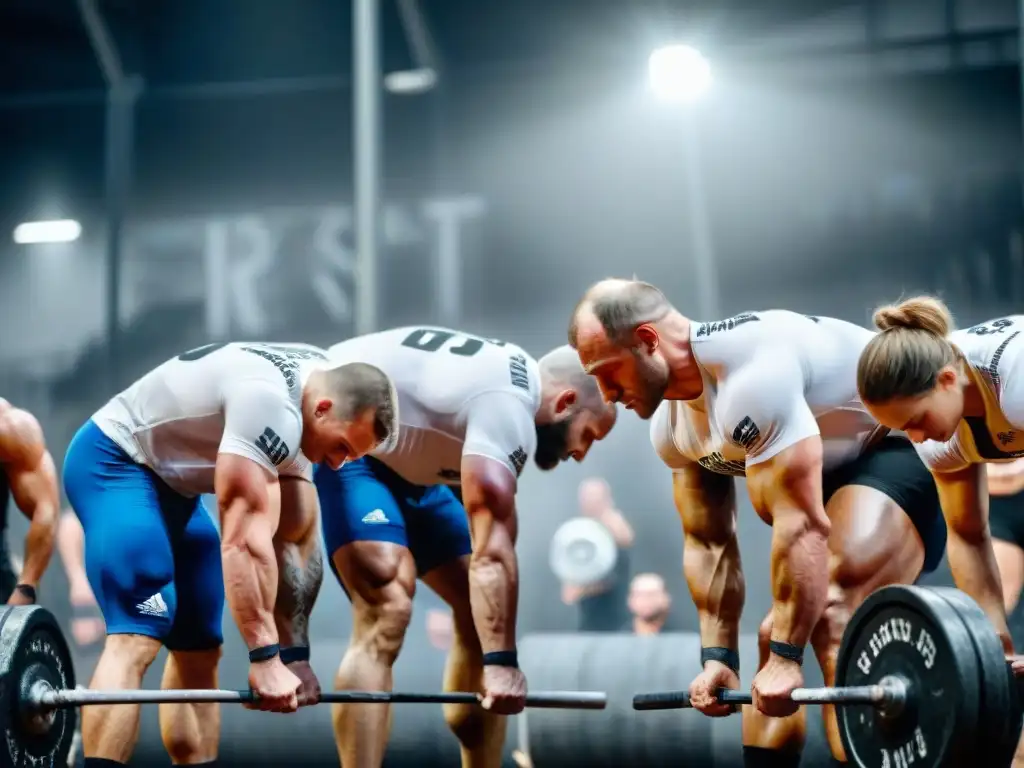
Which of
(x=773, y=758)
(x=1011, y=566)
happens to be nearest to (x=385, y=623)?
(x=773, y=758)

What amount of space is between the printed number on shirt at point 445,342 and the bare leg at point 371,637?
1.55 feet

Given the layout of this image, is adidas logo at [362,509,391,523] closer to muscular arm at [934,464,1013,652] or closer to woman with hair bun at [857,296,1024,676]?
woman with hair bun at [857,296,1024,676]

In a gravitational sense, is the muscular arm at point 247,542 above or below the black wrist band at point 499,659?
above

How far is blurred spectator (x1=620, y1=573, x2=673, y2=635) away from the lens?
523 cm

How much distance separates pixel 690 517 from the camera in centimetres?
286

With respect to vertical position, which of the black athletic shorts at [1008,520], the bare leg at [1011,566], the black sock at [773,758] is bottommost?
the black sock at [773,758]

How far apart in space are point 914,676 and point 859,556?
351 millimetres

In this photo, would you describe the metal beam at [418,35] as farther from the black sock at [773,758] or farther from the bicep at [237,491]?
the black sock at [773,758]

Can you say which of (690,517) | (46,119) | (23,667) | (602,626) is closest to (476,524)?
(690,517)

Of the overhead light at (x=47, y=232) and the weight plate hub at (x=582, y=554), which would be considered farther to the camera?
the overhead light at (x=47, y=232)

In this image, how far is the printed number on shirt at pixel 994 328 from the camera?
96.9 inches

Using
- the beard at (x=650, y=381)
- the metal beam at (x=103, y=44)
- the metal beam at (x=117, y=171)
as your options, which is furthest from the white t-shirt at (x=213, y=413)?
the metal beam at (x=103, y=44)

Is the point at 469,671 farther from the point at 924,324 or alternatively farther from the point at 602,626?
the point at 602,626

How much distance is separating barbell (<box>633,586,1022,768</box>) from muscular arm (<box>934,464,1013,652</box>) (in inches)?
16.7
